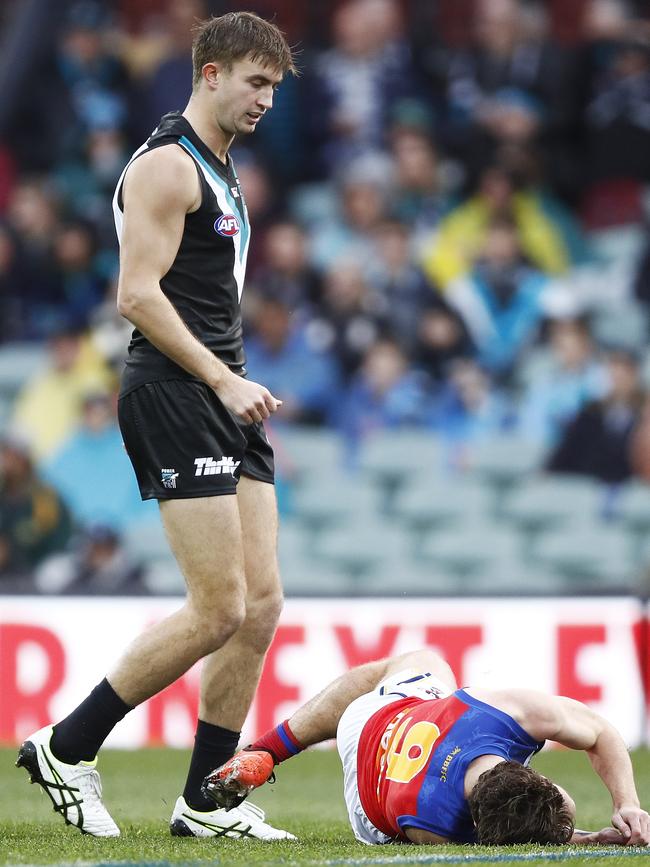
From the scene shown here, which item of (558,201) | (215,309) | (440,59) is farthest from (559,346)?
(215,309)

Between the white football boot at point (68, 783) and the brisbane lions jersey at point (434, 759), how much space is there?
2.65 feet

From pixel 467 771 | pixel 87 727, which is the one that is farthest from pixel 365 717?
pixel 87 727

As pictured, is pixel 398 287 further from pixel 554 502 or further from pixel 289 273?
pixel 554 502

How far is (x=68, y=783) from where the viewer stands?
452 cm

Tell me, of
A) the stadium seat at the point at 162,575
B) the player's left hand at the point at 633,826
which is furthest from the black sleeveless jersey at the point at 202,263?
the stadium seat at the point at 162,575

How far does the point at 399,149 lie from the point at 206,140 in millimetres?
7438

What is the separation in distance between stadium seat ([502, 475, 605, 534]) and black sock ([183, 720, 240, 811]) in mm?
6187

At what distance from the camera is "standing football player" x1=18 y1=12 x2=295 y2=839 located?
4484mm

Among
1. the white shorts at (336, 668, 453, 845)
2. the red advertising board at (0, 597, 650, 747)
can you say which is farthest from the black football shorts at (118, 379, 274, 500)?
the red advertising board at (0, 597, 650, 747)

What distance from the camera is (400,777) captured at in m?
4.20

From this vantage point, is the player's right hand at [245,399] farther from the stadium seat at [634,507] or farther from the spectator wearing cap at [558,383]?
the spectator wearing cap at [558,383]

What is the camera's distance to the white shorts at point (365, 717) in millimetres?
4521

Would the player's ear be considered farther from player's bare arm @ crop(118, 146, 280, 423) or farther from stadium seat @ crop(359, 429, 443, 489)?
stadium seat @ crop(359, 429, 443, 489)

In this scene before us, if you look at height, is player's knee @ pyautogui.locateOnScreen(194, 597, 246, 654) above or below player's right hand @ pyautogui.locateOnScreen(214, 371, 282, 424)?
below
